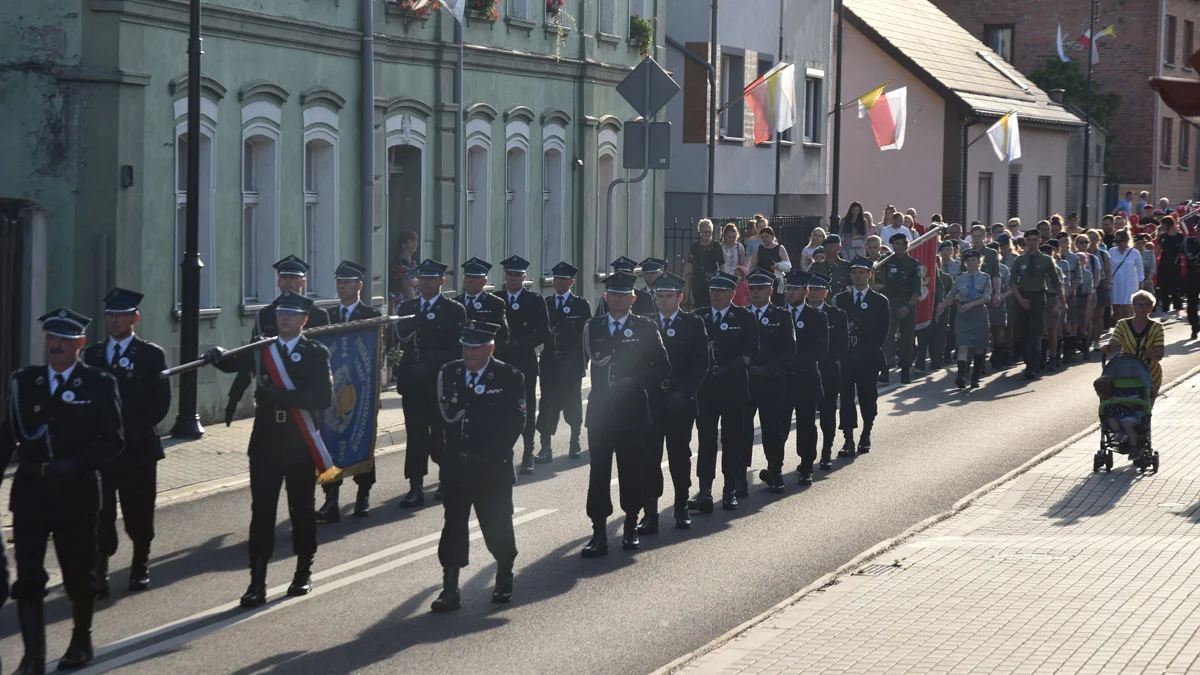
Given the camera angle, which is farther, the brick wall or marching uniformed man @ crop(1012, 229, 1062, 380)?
the brick wall

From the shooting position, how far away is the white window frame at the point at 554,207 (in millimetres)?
27312

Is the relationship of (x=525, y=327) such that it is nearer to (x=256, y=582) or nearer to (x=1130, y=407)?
(x=1130, y=407)

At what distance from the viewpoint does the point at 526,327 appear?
1564 cm

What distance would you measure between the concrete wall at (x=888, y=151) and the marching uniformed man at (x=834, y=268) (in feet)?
76.1

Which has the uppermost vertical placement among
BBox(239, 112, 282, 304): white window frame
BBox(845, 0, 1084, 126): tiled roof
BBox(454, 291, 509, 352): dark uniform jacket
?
BBox(845, 0, 1084, 126): tiled roof

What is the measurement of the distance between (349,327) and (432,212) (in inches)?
443

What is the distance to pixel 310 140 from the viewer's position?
67.6 ft

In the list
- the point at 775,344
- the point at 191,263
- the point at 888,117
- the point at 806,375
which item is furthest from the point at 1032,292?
the point at 191,263

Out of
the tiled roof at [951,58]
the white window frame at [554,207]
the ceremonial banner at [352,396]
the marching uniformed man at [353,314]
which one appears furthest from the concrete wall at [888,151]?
the ceremonial banner at [352,396]

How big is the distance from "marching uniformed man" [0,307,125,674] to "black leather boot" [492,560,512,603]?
7.87ft

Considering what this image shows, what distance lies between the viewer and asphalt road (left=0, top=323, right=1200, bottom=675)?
9250 millimetres

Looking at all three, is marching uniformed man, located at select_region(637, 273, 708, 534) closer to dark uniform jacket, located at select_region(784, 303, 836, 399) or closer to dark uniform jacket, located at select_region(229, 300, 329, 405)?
dark uniform jacket, located at select_region(229, 300, 329, 405)

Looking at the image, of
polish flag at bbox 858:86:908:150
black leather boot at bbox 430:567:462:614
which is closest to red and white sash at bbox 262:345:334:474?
black leather boot at bbox 430:567:462:614

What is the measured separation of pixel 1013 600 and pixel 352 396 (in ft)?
15.5
